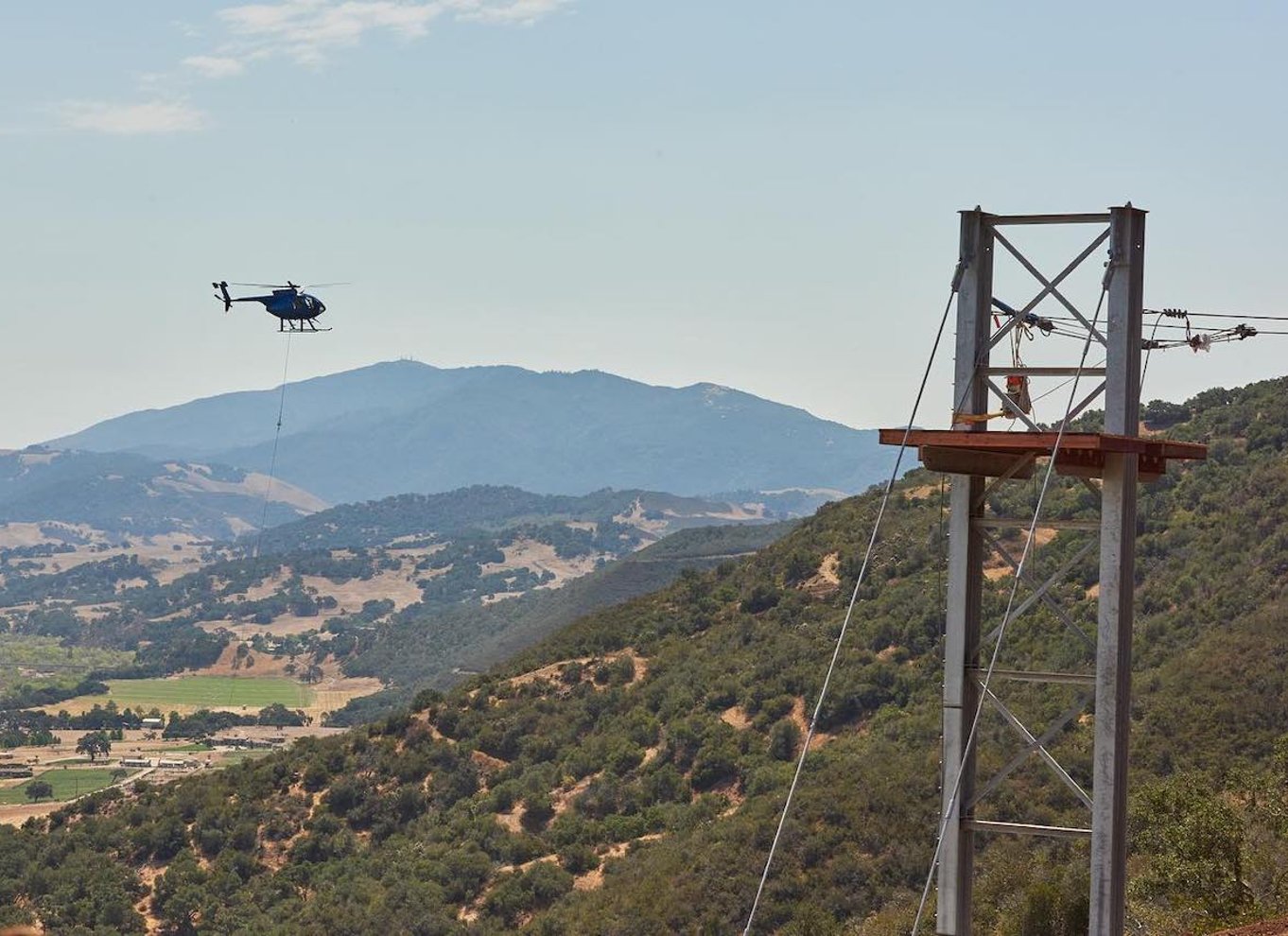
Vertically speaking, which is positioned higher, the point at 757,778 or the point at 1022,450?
the point at 1022,450

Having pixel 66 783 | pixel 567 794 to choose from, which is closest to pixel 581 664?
pixel 567 794

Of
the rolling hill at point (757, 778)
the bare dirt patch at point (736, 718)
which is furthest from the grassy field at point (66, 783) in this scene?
the bare dirt patch at point (736, 718)

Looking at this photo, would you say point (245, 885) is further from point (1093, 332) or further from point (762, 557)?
point (1093, 332)

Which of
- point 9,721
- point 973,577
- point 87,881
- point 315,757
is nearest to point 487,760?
point 315,757

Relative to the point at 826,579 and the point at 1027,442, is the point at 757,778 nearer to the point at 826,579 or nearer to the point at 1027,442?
the point at 826,579

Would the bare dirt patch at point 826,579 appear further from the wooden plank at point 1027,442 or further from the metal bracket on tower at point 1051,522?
the wooden plank at point 1027,442

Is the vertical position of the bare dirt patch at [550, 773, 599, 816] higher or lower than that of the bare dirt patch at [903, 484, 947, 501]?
lower

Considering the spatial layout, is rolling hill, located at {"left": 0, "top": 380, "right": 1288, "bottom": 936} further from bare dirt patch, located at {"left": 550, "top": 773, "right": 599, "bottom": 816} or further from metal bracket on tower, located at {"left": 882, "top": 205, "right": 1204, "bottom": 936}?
metal bracket on tower, located at {"left": 882, "top": 205, "right": 1204, "bottom": 936}

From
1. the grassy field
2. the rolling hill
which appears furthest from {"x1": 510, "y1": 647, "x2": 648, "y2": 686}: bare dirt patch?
the grassy field
